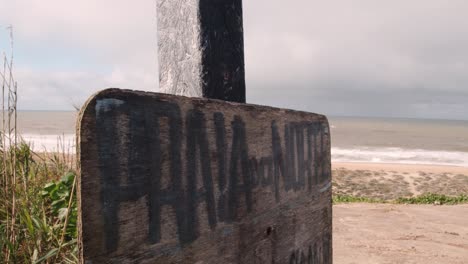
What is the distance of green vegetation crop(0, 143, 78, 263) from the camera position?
2215mm

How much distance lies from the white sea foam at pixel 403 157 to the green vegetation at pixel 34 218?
22818mm

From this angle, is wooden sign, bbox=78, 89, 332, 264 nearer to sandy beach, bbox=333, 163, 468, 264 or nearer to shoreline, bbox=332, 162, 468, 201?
sandy beach, bbox=333, 163, 468, 264

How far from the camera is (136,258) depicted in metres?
0.75

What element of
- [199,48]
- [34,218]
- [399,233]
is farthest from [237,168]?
[399,233]

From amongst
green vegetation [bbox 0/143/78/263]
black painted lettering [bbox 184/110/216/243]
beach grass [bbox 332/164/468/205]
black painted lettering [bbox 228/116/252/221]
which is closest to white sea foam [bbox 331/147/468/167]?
beach grass [bbox 332/164/468/205]

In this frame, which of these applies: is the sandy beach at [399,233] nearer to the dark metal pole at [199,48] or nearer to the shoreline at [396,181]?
the shoreline at [396,181]

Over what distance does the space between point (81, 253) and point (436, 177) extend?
63.4 feet

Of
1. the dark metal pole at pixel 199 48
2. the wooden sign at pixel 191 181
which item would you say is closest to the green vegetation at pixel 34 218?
the dark metal pole at pixel 199 48

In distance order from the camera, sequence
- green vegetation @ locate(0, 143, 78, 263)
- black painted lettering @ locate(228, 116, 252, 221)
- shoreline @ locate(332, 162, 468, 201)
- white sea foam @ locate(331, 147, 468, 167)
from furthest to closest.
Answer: white sea foam @ locate(331, 147, 468, 167) < shoreline @ locate(332, 162, 468, 201) < green vegetation @ locate(0, 143, 78, 263) < black painted lettering @ locate(228, 116, 252, 221)

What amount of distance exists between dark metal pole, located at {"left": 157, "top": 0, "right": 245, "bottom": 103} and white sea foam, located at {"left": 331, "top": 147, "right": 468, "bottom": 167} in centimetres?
2393

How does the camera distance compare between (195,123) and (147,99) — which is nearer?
(147,99)

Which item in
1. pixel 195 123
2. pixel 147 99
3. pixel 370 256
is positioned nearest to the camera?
pixel 147 99

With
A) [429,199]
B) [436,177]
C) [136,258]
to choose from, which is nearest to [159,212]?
[136,258]

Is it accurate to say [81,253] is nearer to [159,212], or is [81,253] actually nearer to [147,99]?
[159,212]
